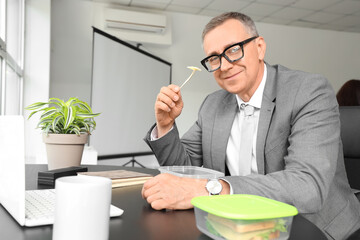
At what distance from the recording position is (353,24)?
18.5 ft

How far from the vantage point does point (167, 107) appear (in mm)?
1141

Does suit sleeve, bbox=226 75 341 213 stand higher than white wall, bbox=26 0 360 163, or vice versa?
white wall, bbox=26 0 360 163

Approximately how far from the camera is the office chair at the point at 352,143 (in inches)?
54.1

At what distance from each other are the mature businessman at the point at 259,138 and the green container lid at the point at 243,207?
187 mm

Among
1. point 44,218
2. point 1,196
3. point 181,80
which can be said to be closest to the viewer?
point 44,218

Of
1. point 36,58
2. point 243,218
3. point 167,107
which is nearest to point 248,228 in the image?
point 243,218

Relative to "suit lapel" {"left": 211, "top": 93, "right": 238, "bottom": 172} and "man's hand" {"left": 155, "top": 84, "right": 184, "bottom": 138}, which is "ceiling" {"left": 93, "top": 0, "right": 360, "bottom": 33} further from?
"man's hand" {"left": 155, "top": 84, "right": 184, "bottom": 138}

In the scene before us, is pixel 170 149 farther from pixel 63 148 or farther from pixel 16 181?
pixel 16 181

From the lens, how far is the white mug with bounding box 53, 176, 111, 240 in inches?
18.5

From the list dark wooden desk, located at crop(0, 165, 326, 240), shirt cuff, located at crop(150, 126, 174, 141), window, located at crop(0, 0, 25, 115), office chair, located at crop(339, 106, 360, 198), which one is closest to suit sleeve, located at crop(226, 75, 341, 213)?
dark wooden desk, located at crop(0, 165, 326, 240)

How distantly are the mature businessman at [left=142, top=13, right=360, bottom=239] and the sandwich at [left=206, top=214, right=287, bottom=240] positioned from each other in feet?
0.73

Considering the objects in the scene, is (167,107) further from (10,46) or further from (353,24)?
(353,24)

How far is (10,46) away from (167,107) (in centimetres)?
248

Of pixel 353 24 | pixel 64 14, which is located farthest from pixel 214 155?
pixel 353 24
